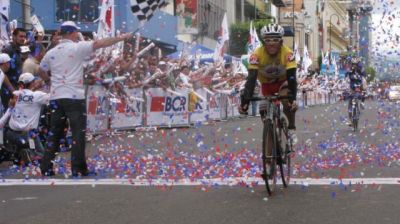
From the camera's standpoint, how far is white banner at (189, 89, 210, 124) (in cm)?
2212

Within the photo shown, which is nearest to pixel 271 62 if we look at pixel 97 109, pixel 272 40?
pixel 272 40

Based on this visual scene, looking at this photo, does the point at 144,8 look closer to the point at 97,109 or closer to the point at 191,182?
the point at 97,109

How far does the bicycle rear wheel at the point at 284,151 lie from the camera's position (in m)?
→ 7.50

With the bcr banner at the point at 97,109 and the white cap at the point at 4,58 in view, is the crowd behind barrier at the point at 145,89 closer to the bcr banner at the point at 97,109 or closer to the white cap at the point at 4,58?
the bcr banner at the point at 97,109

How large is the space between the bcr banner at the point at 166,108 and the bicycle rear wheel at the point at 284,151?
39.9ft

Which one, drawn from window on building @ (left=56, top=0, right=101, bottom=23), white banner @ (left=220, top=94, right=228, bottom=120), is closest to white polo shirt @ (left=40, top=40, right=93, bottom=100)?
white banner @ (left=220, top=94, right=228, bottom=120)

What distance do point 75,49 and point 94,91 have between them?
760cm

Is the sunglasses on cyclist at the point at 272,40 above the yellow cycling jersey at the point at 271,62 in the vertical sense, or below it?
above

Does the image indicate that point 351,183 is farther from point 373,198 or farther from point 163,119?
point 163,119

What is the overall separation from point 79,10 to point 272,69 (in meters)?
28.2

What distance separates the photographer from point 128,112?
18.9 metres

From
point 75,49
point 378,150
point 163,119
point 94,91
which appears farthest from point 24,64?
point 163,119

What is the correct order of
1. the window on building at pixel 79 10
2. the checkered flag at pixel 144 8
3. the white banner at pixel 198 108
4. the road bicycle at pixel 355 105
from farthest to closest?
the window on building at pixel 79 10
the white banner at pixel 198 108
the road bicycle at pixel 355 105
the checkered flag at pixel 144 8

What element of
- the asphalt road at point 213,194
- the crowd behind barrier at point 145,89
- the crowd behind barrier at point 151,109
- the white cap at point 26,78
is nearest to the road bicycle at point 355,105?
the crowd behind barrier at point 145,89
